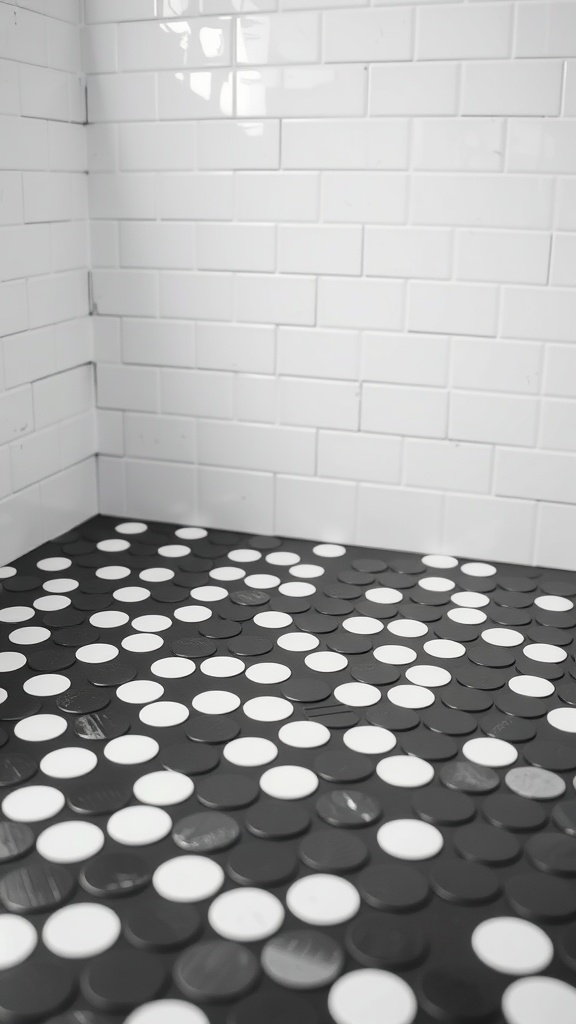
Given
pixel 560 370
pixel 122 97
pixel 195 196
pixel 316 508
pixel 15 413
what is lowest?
pixel 316 508

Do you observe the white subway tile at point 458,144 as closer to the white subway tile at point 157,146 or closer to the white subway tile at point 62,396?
the white subway tile at point 157,146

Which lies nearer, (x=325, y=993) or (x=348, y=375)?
(x=325, y=993)

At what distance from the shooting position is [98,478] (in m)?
2.26

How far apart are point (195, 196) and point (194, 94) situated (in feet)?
0.63

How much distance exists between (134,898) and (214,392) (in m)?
1.25

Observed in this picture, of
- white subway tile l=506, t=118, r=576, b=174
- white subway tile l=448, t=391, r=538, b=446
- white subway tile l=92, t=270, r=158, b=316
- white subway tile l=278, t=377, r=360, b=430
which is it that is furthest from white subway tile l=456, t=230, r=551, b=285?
white subway tile l=92, t=270, r=158, b=316

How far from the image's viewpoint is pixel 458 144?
182 cm

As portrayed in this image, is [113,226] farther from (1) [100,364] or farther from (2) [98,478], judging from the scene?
(2) [98,478]

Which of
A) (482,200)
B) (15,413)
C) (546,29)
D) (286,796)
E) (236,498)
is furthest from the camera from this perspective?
(236,498)

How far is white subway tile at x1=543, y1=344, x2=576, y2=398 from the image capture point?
187 cm

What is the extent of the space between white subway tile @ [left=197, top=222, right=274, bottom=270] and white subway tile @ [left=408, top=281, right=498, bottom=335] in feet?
0.99

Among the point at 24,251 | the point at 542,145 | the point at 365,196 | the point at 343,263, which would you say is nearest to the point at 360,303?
the point at 343,263

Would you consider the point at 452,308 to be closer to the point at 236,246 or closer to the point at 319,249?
the point at 319,249

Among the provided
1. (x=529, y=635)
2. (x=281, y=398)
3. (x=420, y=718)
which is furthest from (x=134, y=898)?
(x=281, y=398)
